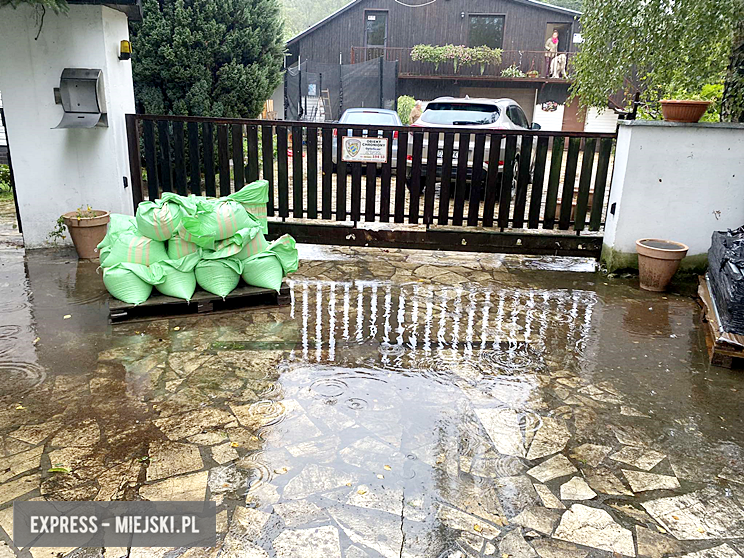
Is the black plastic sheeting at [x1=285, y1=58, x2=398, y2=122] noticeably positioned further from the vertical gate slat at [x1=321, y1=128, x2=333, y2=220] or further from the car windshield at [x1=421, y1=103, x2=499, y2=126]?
Result: the vertical gate slat at [x1=321, y1=128, x2=333, y2=220]

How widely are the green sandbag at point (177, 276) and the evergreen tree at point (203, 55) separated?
638 centimetres

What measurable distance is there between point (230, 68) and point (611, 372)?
352 inches

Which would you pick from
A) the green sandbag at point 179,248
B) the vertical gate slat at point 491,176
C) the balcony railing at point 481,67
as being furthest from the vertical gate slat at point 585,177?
the balcony railing at point 481,67

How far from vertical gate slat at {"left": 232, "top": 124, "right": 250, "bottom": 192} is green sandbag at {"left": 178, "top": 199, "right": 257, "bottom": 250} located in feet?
6.35

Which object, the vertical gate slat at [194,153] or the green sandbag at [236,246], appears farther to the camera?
the vertical gate slat at [194,153]

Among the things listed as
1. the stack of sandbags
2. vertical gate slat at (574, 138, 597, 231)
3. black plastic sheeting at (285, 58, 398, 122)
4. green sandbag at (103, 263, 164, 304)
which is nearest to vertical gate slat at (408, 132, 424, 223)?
vertical gate slat at (574, 138, 597, 231)

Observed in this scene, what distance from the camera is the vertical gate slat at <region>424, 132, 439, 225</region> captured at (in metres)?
6.55

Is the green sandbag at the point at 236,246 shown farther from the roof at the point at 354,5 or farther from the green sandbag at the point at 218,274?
the roof at the point at 354,5

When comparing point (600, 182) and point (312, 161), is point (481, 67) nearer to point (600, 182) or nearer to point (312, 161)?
point (600, 182)

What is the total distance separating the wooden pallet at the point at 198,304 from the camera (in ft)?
15.4

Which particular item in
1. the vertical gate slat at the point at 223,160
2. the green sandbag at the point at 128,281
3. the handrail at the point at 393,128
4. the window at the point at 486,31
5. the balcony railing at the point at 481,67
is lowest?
the green sandbag at the point at 128,281

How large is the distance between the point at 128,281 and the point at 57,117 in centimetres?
283

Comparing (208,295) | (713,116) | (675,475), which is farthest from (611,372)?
(713,116)

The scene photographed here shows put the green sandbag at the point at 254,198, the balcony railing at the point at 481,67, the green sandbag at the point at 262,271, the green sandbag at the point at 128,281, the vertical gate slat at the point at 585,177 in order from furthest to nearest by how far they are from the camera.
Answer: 1. the balcony railing at the point at 481,67
2. the vertical gate slat at the point at 585,177
3. the green sandbag at the point at 254,198
4. the green sandbag at the point at 262,271
5. the green sandbag at the point at 128,281
